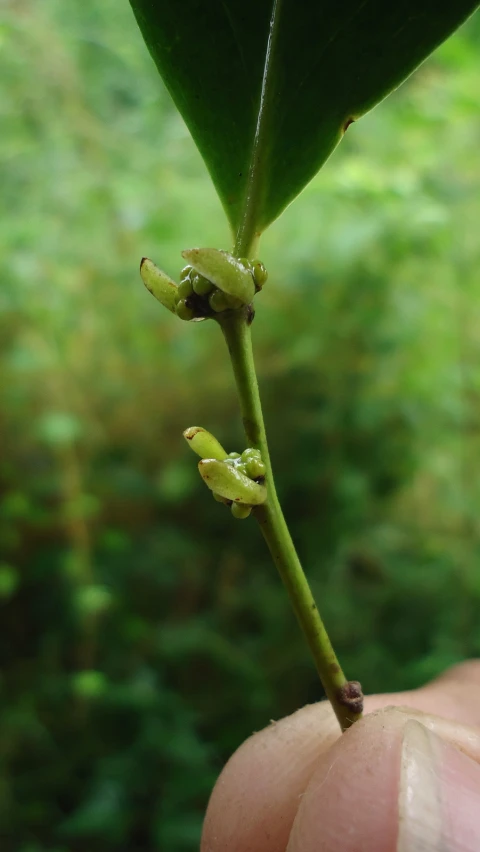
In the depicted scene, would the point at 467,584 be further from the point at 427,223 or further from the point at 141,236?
the point at 141,236

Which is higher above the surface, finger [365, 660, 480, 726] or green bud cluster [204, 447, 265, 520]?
green bud cluster [204, 447, 265, 520]

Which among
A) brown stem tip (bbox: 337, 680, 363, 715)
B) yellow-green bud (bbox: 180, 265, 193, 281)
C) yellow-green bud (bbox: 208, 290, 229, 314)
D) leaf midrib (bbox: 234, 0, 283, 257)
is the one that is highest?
leaf midrib (bbox: 234, 0, 283, 257)

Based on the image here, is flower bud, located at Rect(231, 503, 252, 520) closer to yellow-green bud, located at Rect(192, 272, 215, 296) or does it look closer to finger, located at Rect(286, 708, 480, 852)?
yellow-green bud, located at Rect(192, 272, 215, 296)

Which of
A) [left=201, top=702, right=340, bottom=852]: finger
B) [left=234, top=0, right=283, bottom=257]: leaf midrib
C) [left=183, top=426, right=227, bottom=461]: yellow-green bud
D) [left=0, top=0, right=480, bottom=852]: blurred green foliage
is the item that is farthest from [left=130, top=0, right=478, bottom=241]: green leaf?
[left=0, top=0, right=480, bottom=852]: blurred green foliage

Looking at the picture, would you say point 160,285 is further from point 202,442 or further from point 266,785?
point 266,785

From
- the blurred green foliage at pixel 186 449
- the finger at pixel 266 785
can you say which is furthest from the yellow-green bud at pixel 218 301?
the blurred green foliage at pixel 186 449

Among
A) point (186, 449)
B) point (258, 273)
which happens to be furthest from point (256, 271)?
point (186, 449)

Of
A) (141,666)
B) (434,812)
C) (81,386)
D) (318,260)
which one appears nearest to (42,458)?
(81,386)
